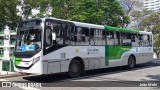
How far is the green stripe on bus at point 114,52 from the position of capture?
1589cm

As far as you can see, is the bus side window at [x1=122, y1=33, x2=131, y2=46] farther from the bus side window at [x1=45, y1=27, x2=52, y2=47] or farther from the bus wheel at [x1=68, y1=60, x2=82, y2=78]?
the bus side window at [x1=45, y1=27, x2=52, y2=47]

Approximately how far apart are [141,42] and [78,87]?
34.0 feet

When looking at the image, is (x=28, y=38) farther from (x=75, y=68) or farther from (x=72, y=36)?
(x=75, y=68)

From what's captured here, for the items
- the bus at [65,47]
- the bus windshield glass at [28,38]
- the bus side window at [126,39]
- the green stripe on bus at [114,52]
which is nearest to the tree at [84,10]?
the bus side window at [126,39]

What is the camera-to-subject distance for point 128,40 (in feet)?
59.8

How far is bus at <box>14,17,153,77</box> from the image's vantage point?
1191 cm

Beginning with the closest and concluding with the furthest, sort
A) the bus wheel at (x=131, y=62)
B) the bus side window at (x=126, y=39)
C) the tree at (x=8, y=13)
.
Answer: the bus side window at (x=126, y=39), the bus wheel at (x=131, y=62), the tree at (x=8, y=13)

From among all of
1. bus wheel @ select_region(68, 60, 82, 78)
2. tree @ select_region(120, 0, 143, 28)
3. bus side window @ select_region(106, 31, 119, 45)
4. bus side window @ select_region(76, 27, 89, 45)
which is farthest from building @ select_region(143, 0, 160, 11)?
bus wheel @ select_region(68, 60, 82, 78)

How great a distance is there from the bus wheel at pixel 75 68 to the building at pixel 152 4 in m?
31.8

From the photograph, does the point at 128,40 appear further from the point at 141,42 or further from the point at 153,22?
the point at 153,22

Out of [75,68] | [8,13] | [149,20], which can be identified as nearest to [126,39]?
[75,68]

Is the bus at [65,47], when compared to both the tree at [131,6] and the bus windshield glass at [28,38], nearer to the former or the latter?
the bus windshield glass at [28,38]

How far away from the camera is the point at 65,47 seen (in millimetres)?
12945

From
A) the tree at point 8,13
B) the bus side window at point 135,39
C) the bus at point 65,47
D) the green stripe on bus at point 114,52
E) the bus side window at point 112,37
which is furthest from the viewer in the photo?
the tree at point 8,13
